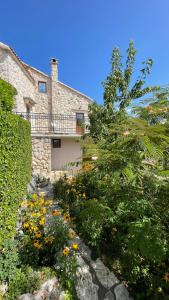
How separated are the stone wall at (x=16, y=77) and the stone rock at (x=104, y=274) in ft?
36.7

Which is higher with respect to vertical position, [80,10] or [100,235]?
[80,10]

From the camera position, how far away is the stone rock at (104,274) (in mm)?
3748

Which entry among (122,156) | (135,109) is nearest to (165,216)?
(122,156)

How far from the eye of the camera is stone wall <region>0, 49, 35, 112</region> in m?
12.1

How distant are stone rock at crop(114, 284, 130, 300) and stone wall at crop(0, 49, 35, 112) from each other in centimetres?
1177

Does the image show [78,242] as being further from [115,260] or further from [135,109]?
[135,109]

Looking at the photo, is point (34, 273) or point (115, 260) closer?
point (34, 273)

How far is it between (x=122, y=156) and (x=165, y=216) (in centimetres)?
118

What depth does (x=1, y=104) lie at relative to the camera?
20.0ft

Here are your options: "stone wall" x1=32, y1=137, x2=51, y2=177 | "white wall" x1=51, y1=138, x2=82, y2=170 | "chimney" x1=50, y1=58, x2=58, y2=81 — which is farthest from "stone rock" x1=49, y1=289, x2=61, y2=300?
"chimney" x1=50, y1=58, x2=58, y2=81

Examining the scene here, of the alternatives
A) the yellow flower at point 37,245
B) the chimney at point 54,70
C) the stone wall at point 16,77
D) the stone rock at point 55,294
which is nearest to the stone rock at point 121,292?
the stone rock at point 55,294

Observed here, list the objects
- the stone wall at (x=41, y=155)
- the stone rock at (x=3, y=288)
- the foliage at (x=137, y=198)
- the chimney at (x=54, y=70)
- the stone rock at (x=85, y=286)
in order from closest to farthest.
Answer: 1. the foliage at (x=137, y=198)
2. the stone rock at (x=3, y=288)
3. the stone rock at (x=85, y=286)
4. the stone wall at (x=41, y=155)
5. the chimney at (x=54, y=70)

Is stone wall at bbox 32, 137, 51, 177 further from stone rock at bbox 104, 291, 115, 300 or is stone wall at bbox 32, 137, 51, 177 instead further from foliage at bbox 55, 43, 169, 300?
stone rock at bbox 104, 291, 115, 300

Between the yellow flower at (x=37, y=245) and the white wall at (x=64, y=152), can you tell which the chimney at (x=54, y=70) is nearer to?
the white wall at (x=64, y=152)
